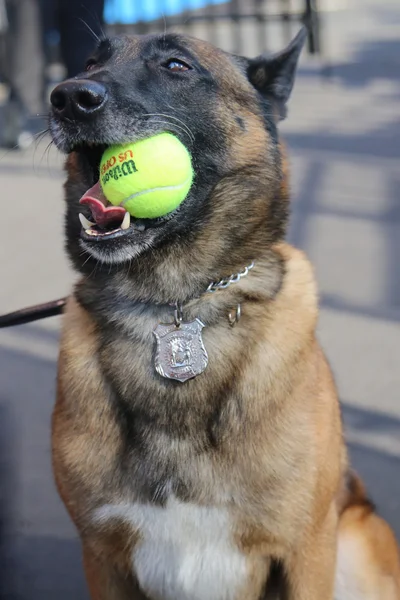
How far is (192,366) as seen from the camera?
1.97 meters

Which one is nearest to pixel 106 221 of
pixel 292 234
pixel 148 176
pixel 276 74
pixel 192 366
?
pixel 148 176

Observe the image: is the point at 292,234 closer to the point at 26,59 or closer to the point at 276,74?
the point at 276,74

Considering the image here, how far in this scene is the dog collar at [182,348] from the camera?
1.98m

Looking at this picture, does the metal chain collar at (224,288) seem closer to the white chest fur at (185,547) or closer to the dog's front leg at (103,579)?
the white chest fur at (185,547)

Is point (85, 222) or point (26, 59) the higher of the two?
point (26, 59)

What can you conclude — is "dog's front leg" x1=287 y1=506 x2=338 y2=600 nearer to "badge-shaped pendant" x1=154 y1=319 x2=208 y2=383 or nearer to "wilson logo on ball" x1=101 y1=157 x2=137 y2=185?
"badge-shaped pendant" x1=154 y1=319 x2=208 y2=383

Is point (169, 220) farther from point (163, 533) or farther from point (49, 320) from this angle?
point (49, 320)

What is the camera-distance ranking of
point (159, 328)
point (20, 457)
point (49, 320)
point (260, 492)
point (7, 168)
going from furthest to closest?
point (7, 168)
point (49, 320)
point (20, 457)
point (159, 328)
point (260, 492)

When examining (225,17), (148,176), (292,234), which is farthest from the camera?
(225,17)

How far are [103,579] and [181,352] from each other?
1.90 feet

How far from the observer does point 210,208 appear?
2000mm

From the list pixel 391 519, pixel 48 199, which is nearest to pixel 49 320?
pixel 48 199

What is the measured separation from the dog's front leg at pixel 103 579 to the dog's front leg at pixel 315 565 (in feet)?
1.35

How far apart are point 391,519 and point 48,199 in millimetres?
3252
